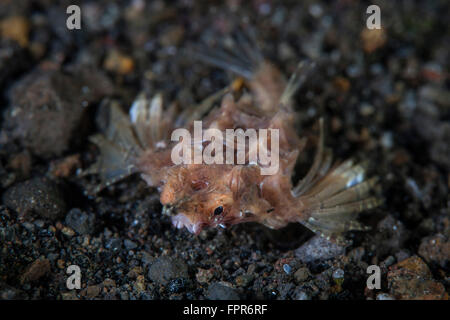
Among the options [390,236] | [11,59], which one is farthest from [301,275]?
[11,59]

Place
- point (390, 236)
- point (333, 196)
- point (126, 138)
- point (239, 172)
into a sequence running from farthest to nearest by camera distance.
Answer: point (126, 138), point (333, 196), point (390, 236), point (239, 172)

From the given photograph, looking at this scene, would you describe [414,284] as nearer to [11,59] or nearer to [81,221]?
[81,221]

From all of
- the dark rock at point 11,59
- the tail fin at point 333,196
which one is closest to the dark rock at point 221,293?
the tail fin at point 333,196

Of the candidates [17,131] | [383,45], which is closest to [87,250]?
[17,131]

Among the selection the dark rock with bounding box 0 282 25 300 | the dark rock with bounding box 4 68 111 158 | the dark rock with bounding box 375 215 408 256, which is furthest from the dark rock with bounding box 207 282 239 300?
the dark rock with bounding box 4 68 111 158

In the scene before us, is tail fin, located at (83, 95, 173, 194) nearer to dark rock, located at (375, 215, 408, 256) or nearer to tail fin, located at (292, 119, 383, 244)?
tail fin, located at (292, 119, 383, 244)

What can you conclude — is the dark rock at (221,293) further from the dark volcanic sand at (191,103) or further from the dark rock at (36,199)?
the dark rock at (36,199)
